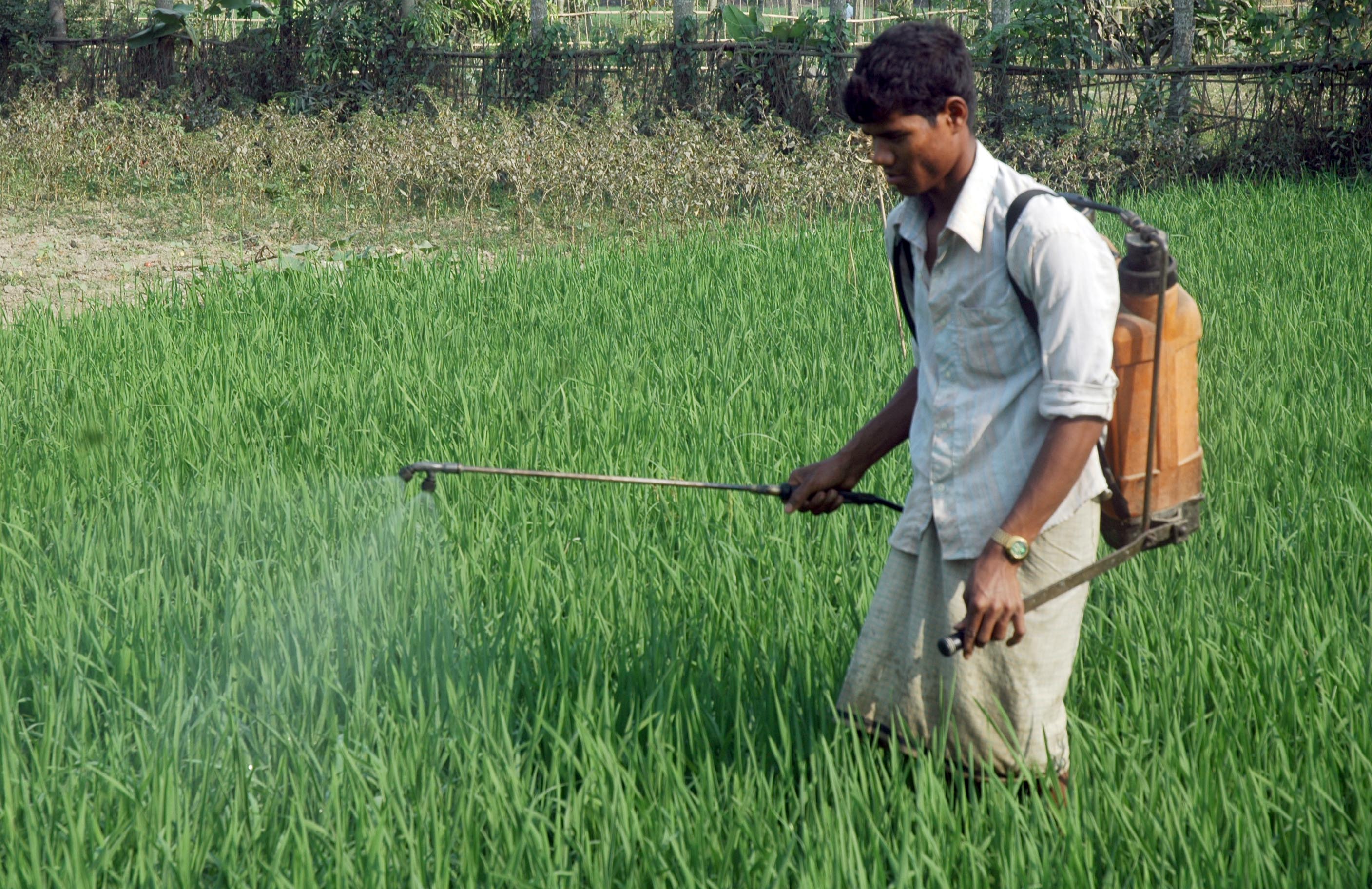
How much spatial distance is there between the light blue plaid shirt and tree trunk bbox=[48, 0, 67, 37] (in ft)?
45.7

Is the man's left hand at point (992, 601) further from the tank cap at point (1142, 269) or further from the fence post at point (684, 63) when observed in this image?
the fence post at point (684, 63)

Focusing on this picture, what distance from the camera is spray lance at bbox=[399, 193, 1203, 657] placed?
5.07 feet

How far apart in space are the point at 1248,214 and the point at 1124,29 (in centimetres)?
406

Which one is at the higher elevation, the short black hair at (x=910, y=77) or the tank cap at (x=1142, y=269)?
the short black hair at (x=910, y=77)

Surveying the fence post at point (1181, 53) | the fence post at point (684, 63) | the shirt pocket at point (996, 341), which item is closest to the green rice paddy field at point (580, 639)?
the shirt pocket at point (996, 341)

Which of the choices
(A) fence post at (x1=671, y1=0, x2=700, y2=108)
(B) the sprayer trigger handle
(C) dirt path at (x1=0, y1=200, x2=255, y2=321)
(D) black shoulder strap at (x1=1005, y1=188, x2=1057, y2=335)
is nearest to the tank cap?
(D) black shoulder strap at (x1=1005, y1=188, x2=1057, y2=335)

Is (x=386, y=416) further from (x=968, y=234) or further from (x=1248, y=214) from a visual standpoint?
(x=1248, y=214)

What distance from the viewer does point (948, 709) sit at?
66.9 inches

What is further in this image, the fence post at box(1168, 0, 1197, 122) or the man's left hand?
the fence post at box(1168, 0, 1197, 122)

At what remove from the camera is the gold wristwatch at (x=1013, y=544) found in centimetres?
153

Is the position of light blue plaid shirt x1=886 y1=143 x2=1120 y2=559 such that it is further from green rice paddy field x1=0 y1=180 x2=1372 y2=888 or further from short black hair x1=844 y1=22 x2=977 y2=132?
green rice paddy field x1=0 y1=180 x2=1372 y2=888

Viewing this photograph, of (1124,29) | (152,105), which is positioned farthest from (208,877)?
(152,105)

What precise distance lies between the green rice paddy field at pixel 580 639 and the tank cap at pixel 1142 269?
67 centimetres

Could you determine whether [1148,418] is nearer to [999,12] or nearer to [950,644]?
[950,644]
